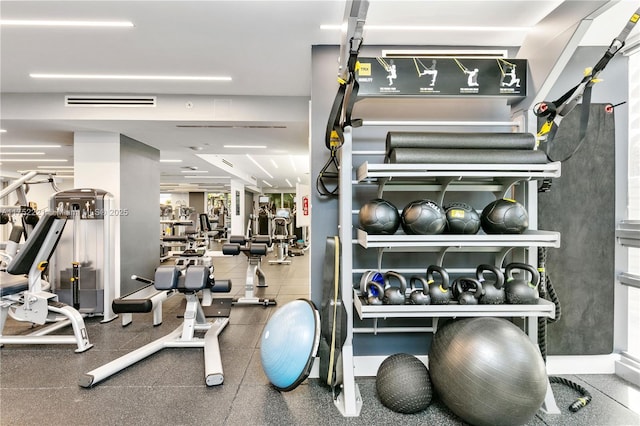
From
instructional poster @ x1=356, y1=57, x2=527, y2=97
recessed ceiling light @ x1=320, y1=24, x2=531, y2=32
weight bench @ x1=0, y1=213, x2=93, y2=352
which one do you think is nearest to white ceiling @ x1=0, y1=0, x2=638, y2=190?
recessed ceiling light @ x1=320, y1=24, x2=531, y2=32

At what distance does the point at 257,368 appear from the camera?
92.6 inches

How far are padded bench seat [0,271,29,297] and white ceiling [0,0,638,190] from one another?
6.06 ft

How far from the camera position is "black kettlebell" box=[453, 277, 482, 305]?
1.85 m

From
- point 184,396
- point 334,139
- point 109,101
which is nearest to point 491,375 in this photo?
point 334,139

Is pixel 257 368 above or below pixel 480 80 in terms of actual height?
below

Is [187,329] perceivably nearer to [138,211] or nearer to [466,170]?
[138,211]

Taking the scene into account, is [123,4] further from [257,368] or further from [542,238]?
Result: [542,238]

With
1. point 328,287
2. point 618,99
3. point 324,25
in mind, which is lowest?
point 328,287

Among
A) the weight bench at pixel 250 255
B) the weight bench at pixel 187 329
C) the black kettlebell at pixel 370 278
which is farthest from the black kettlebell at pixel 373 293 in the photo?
the weight bench at pixel 250 255

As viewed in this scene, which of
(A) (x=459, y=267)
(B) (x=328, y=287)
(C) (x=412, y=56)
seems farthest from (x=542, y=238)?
(C) (x=412, y=56)

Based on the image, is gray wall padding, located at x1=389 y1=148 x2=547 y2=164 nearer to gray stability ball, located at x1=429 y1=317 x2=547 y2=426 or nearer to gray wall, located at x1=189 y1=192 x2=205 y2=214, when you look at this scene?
gray stability ball, located at x1=429 y1=317 x2=547 y2=426

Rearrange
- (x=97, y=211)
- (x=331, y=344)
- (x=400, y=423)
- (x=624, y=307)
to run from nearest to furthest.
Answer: (x=400, y=423) → (x=331, y=344) → (x=624, y=307) → (x=97, y=211)

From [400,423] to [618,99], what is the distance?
3026 millimetres

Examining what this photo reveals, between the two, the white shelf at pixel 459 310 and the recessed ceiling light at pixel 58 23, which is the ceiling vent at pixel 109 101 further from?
the white shelf at pixel 459 310
